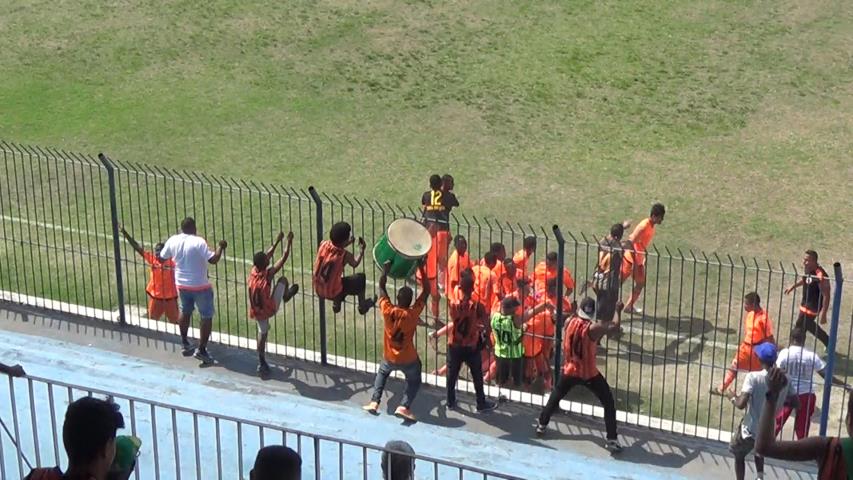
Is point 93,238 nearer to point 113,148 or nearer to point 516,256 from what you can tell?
point 113,148

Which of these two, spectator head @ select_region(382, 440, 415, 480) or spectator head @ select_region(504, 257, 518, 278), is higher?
spectator head @ select_region(504, 257, 518, 278)

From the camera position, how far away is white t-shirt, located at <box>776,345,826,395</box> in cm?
1155

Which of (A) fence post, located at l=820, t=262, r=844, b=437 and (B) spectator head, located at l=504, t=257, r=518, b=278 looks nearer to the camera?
(A) fence post, located at l=820, t=262, r=844, b=437

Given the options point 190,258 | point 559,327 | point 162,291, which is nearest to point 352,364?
point 190,258

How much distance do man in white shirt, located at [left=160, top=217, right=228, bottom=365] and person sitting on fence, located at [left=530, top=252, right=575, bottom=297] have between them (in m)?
3.42

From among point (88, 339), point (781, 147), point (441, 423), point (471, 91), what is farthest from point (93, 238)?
point (781, 147)

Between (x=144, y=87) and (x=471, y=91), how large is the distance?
22.0 feet

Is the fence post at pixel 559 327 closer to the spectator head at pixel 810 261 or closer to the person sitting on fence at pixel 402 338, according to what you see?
the person sitting on fence at pixel 402 338

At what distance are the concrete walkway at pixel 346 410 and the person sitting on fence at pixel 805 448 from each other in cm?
375

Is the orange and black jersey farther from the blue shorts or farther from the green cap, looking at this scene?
the green cap

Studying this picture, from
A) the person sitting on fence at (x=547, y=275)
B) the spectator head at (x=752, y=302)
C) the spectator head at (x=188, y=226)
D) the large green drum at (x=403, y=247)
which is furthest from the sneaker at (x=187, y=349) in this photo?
the spectator head at (x=752, y=302)

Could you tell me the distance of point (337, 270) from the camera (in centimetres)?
1316

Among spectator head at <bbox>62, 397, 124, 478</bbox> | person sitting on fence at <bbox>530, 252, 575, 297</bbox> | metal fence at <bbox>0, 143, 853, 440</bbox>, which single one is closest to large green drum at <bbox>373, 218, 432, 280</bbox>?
metal fence at <bbox>0, 143, 853, 440</bbox>

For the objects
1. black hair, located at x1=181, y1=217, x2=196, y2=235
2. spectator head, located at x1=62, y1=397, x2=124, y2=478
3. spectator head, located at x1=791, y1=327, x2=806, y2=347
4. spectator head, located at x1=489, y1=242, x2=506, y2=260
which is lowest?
spectator head, located at x1=791, y1=327, x2=806, y2=347
